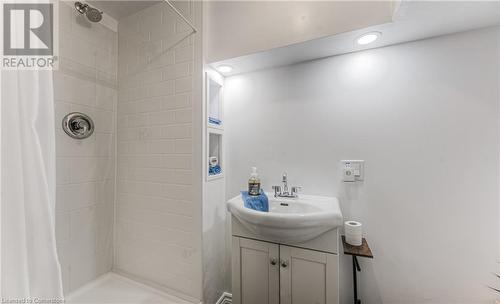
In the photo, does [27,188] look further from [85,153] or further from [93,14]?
[93,14]

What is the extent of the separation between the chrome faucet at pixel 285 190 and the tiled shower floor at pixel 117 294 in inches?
37.6

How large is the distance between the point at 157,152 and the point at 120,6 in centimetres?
115

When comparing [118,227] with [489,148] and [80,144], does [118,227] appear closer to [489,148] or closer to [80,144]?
[80,144]

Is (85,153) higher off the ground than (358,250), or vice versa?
(85,153)

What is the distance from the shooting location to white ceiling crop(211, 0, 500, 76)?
2.83 feet

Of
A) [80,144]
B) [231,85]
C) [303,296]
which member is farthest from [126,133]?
[303,296]

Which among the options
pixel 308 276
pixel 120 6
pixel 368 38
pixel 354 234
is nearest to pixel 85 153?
pixel 120 6

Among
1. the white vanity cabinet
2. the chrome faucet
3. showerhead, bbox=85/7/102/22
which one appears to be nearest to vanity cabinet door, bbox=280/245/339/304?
the white vanity cabinet

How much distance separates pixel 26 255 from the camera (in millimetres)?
542

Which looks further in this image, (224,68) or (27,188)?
(224,68)

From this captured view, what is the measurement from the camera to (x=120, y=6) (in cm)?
147

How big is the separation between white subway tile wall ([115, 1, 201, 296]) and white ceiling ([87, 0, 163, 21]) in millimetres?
35

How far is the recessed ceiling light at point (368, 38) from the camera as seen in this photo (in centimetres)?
104

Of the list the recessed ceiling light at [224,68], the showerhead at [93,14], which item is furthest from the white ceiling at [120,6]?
the recessed ceiling light at [224,68]
